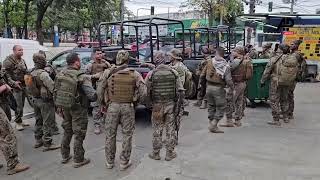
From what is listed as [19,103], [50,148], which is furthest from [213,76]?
[19,103]

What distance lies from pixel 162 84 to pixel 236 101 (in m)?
3.29

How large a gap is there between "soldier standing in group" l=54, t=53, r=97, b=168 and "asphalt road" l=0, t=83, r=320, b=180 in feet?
1.52

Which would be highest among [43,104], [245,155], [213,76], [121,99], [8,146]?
[213,76]

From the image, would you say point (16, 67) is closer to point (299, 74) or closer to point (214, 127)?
point (214, 127)

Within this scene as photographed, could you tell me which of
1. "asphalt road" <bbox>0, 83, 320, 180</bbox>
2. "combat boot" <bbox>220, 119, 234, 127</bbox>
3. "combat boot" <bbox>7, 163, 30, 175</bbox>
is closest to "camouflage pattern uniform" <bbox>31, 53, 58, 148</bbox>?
"asphalt road" <bbox>0, 83, 320, 180</bbox>

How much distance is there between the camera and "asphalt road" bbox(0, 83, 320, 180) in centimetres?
601

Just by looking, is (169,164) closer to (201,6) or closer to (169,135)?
(169,135)

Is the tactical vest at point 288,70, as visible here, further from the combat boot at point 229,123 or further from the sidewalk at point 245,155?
the combat boot at point 229,123

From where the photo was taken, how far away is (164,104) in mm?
6465

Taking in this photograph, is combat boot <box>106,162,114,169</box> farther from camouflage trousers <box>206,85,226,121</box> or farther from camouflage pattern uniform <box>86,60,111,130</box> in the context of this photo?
camouflage trousers <box>206,85,226,121</box>

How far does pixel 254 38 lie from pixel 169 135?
25.9 m

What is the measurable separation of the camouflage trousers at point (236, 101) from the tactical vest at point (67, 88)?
3.80 meters

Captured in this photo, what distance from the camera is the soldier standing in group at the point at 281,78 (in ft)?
29.6

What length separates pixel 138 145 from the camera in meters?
7.55
